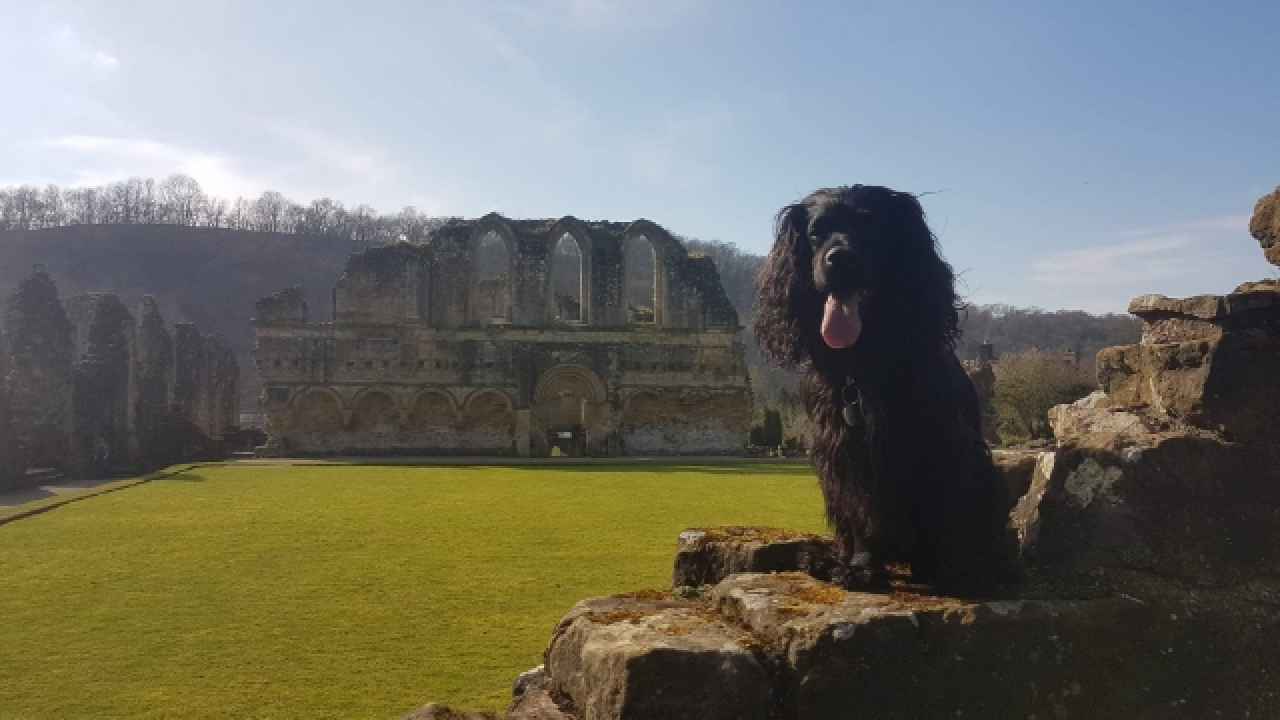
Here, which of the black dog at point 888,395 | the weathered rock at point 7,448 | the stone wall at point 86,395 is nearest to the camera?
the black dog at point 888,395

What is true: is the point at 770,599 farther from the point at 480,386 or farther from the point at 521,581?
the point at 480,386

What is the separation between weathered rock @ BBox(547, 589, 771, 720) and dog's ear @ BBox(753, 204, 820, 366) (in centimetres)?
107

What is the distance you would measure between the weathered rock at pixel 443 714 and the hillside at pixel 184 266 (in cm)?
7586

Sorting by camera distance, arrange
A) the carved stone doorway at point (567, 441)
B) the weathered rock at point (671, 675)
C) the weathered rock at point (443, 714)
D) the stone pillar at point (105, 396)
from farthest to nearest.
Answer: the carved stone doorway at point (567, 441) → the stone pillar at point (105, 396) → the weathered rock at point (443, 714) → the weathered rock at point (671, 675)

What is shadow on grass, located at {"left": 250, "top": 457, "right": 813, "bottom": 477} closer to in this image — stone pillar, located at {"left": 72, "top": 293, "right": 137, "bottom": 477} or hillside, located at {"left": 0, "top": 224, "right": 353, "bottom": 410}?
stone pillar, located at {"left": 72, "top": 293, "right": 137, "bottom": 477}

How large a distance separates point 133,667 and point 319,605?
5.17 feet

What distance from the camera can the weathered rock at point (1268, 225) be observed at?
3092mm

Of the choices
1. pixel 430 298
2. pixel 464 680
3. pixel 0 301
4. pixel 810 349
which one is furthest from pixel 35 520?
pixel 0 301

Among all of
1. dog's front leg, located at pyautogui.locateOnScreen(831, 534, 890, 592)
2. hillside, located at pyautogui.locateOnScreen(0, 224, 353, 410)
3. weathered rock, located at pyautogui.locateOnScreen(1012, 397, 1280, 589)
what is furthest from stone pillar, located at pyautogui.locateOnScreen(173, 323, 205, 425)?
hillside, located at pyautogui.locateOnScreen(0, 224, 353, 410)

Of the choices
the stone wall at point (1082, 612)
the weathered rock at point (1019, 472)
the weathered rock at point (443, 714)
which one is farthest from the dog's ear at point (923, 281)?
the weathered rock at point (443, 714)

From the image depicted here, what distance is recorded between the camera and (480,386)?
28.3 m

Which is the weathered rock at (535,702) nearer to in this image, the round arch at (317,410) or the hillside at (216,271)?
the round arch at (317,410)

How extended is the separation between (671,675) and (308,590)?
570 cm

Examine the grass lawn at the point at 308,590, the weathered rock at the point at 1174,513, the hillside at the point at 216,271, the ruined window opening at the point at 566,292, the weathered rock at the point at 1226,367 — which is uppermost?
the hillside at the point at 216,271
